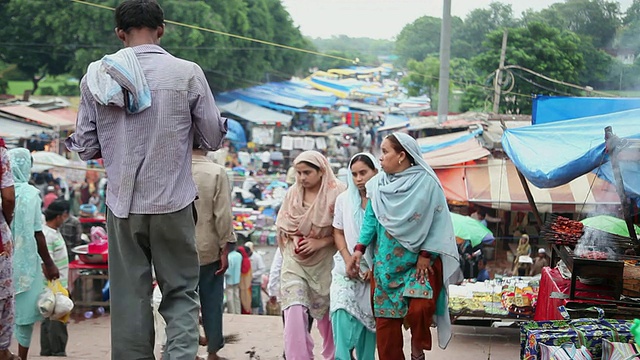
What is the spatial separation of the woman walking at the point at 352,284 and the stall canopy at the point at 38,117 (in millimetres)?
22393

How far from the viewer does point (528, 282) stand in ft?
24.3

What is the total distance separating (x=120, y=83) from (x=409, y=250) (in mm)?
2060

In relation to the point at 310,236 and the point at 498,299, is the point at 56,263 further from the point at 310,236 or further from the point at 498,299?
the point at 498,299

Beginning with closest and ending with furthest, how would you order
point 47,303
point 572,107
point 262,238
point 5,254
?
point 5,254 → point 47,303 → point 572,107 → point 262,238

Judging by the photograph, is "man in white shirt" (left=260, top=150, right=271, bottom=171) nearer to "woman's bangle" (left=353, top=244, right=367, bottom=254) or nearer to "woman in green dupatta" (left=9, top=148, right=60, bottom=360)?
"woman in green dupatta" (left=9, top=148, right=60, bottom=360)

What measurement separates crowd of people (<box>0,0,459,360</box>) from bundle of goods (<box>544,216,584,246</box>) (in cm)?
75

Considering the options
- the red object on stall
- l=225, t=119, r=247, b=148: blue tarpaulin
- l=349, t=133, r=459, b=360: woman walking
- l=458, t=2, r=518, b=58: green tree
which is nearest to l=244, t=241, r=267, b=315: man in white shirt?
the red object on stall

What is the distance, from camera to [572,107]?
7.05 m

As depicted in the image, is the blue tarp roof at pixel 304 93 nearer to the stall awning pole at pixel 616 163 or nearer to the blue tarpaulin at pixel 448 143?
the blue tarpaulin at pixel 448 143

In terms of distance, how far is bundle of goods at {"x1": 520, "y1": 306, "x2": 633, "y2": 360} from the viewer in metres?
3.53

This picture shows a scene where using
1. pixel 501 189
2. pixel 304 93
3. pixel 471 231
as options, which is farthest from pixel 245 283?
pixel 304 93

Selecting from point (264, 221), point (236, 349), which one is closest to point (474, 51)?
point (264, 221)

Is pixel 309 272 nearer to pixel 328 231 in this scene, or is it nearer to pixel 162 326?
pixel 328 231

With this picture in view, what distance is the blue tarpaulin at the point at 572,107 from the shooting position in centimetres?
675
